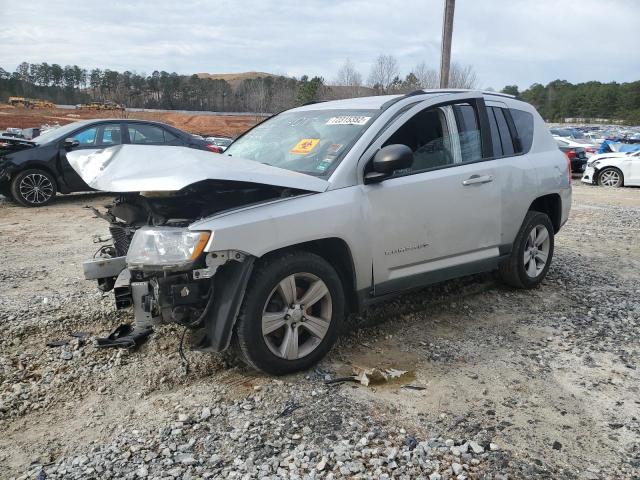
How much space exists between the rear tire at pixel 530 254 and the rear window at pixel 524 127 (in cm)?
66

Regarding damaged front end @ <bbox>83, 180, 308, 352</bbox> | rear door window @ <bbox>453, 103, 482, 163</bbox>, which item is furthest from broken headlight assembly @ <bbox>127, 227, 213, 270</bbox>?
rear door window @ <bbox>453, 103, 482, 163</bbox>

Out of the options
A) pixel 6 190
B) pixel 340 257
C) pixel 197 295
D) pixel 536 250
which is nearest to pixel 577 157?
pixel 536 250

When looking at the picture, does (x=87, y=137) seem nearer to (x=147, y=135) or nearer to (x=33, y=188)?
(x=147, y=135)

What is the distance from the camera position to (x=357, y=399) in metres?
3.27

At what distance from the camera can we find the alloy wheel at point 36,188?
9641 millimetres

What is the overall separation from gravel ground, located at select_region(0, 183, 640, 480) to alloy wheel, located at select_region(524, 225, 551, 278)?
0.31m

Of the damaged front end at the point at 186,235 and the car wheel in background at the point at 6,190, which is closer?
the damaged front end at the point at 186,235

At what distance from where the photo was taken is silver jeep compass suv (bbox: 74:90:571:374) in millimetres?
3182

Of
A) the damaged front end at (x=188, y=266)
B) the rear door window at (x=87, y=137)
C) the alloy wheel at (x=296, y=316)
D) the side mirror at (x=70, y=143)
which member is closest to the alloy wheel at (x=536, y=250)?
the alloy wheel at (x=296, y=316)

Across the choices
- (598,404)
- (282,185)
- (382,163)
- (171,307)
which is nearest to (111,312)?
(171,307)

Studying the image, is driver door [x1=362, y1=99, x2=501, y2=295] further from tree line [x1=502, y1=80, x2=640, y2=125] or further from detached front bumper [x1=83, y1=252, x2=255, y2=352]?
tree line [x1=502, y1=80, x2=640, y2=125]

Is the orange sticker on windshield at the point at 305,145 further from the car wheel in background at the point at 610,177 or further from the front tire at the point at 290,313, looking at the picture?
the car wheel in background at the point at 610,177

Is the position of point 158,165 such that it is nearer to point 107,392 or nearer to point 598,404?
point 107,392

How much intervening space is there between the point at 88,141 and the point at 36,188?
4.14ft
